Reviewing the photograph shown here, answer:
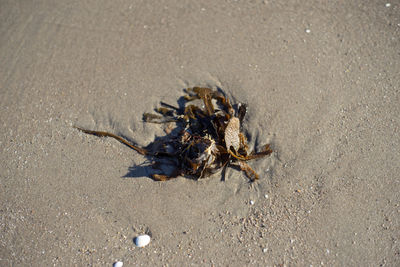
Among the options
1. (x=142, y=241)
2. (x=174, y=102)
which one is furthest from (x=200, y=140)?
(x=142, y=241)

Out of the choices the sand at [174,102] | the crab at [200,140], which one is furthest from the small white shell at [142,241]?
the crab at [200,140]

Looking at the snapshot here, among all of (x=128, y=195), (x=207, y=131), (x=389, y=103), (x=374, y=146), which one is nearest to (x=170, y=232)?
(x=128, y=195)

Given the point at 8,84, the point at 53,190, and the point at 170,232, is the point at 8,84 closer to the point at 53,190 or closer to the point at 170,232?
the point at 53,190

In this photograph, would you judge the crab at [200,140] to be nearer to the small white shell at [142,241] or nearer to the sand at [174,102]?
the sand at [174,102]

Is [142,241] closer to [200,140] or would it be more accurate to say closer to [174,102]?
[200,140]

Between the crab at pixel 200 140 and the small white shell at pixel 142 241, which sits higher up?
the crab at pixel 200 140

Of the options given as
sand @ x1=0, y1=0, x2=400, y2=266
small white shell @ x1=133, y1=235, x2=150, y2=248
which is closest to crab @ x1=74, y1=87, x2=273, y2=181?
sand @ x1=0, y1=0, x2=400, y2=266

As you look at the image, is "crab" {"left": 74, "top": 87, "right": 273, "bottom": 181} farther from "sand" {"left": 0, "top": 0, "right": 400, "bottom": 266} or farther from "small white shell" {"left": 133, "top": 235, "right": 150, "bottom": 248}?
"small white shell" {"left": 133, "top": 235, "right": 150, "bottom": 248}
